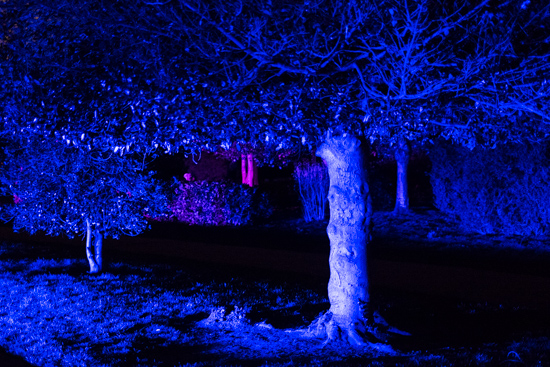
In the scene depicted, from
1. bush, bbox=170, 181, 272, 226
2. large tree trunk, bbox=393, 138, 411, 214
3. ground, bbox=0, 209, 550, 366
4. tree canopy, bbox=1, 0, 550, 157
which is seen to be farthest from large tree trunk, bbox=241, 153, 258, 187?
tree canopy, bbox=1, 0, 550, 157

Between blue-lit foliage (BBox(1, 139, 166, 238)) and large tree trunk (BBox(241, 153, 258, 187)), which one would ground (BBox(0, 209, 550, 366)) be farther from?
large tree trunk (BBox(241, 153, 258, 187))

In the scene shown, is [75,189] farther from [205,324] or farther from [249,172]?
[249,172]

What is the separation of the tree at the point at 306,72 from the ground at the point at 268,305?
6.60ft

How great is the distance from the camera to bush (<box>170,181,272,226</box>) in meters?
16.6

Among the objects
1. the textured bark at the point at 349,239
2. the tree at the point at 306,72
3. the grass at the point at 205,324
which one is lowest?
the grass at the point at 205,324

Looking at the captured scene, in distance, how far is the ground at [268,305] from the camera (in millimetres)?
5461

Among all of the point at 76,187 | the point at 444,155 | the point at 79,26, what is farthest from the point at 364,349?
the point at 444,155

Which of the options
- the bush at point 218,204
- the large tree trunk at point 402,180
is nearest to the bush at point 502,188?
the large tree trunk at point 402,180

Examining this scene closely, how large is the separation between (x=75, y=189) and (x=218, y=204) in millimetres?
8311

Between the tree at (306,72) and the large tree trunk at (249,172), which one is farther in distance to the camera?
the large tree trunk at (249,172)

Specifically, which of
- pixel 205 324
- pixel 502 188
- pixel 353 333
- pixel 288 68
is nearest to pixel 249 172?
pixel 502 188

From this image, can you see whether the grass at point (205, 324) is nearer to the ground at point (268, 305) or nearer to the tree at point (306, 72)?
the ground at point (268, 305)

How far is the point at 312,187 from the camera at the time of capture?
16.5 meters

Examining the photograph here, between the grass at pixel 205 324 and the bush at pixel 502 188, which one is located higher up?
the bush at pixel 502 188
